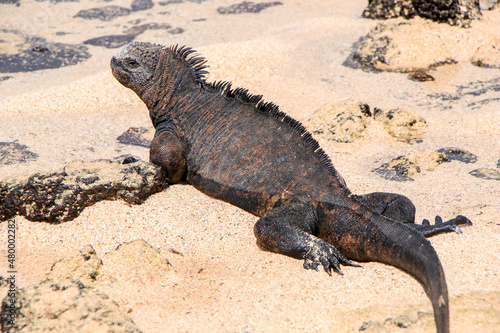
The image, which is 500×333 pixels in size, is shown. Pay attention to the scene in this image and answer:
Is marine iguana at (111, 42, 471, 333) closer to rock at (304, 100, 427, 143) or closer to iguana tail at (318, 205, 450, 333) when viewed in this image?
iguana tail at (318, 205, 450, 333)

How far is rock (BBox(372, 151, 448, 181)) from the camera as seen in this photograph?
410cm

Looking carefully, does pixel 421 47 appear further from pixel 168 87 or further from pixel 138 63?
pixel 138 63

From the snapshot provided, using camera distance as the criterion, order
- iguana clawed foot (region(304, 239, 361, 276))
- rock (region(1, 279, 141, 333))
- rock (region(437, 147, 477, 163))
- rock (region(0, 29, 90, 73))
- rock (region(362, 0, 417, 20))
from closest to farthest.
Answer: rock (region(1, 279, 141, 333)) → iguana clawed foot (region(304, 239, 361, 276)) → rock (region(437, 147, 477, 163)) → rock (region(0, 29, 90, 73)) → rock (region(362, 0, 417, 20))

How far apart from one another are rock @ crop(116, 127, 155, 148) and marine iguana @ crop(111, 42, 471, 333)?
0.93m

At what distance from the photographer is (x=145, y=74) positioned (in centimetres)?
397

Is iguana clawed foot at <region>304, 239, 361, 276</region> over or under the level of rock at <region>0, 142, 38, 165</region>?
over

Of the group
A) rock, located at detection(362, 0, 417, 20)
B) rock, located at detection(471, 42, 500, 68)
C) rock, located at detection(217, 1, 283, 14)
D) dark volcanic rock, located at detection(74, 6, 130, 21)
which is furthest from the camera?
rock, located at detection(217, 1, 283, 14)

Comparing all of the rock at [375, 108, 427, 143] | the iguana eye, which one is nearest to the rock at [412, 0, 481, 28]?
the rock at [375, 108, 427, 143]

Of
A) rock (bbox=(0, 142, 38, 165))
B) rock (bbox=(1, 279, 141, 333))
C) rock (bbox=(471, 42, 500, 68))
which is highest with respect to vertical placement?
rock (bbox=(471, 42, 500, 68))

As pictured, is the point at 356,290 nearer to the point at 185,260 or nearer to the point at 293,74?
the point at 185,260

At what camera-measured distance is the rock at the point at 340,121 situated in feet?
15.7

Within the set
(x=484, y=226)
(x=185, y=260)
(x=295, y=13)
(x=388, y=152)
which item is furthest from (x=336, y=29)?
(x=185, y=260)

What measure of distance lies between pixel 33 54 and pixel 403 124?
5515 mm

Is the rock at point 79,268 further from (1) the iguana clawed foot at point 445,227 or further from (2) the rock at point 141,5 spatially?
(2) the rock at point 141,5
